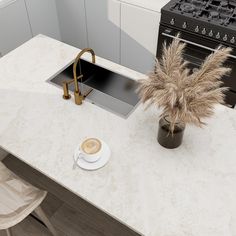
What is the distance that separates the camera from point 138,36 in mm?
3086

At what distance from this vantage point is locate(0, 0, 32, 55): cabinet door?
3000 millimetres

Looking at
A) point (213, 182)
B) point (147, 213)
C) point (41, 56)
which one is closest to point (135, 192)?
point (147, 213)

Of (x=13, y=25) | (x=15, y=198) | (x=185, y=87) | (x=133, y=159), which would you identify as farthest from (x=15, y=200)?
(x=13, y=25)

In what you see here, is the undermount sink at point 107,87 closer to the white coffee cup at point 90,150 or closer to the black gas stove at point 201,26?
the white coffee cup at point 90,150

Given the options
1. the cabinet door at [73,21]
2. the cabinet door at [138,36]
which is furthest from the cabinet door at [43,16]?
the cabinet door at [138,36]

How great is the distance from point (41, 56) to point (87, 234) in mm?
1366

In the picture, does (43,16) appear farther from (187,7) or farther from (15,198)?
(15,198)

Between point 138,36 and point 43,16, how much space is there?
1202mm

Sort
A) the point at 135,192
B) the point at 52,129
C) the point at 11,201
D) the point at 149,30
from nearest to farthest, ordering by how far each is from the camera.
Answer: the point at 135,192 → the point at 11,201 → the point at 52,129 → the point at 149,30

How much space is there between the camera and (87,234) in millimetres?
2199

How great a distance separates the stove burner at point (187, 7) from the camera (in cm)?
256

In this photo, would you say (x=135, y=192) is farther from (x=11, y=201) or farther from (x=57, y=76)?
(x=57, y=76)

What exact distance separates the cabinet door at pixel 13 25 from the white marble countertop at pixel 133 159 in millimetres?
1287

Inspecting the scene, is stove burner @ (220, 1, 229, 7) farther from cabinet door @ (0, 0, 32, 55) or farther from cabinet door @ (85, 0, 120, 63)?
cabinet door @ (0, 0, 32, 55)
